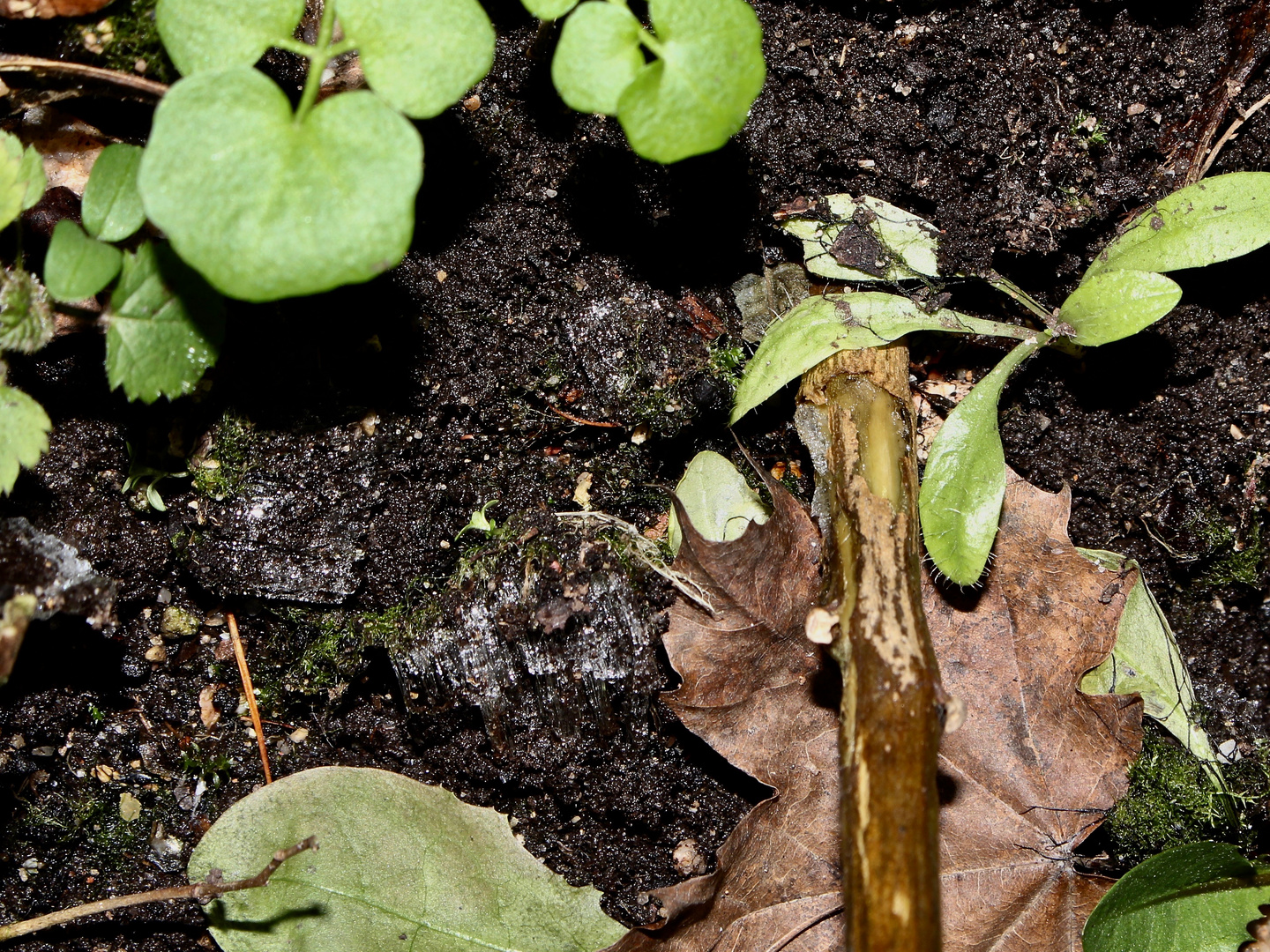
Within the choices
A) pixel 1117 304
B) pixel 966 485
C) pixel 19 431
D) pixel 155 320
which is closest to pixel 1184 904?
pixel 966 485

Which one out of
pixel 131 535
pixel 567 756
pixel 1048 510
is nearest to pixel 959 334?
pixel 1048 510

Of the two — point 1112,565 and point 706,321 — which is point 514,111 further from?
point 1112,565

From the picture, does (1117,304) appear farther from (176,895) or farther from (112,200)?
(176,895)

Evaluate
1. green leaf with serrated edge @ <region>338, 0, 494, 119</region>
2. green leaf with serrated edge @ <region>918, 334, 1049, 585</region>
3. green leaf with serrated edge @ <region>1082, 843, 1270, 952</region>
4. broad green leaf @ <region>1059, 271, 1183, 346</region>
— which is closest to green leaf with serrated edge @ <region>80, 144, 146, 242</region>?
green leaf with serrated edge @ <region>338, 0, 494, 119</region>

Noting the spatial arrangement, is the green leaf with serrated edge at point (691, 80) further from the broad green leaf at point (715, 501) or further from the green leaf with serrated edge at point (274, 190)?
the broad green leaf at point (715, 501)

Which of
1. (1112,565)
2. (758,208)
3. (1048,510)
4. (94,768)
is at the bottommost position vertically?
(94,768)

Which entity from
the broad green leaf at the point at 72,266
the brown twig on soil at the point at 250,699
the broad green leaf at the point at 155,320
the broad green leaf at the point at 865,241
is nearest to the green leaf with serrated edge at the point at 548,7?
the broad green leaf at the point at 865,241

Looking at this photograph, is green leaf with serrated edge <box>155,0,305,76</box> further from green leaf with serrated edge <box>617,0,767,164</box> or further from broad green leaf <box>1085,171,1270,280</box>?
broad green leaf <box>1085,171,1270,280</box>
